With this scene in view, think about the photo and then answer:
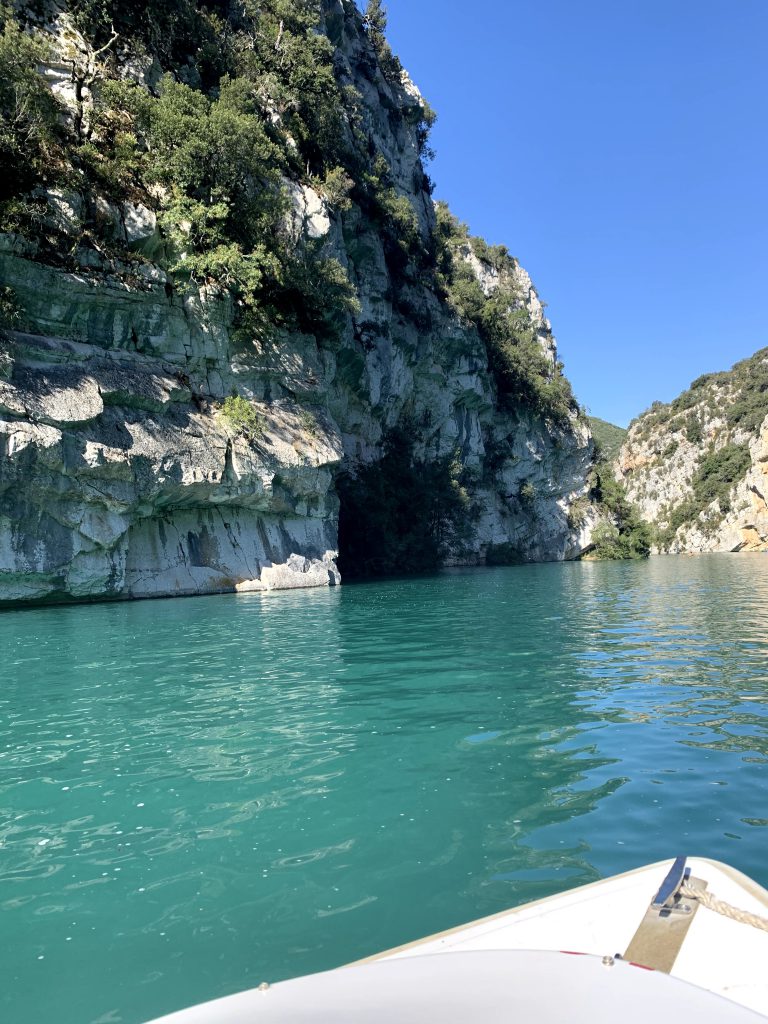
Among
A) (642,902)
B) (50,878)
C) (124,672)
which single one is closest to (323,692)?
(124,672)

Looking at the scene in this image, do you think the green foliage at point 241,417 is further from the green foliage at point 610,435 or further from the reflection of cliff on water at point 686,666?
the green foliage at point 610,435

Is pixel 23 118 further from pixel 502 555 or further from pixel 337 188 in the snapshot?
pixel 502 555

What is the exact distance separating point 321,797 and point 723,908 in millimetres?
3310

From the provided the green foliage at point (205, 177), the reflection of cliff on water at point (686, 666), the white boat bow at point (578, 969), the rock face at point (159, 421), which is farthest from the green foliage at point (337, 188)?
the white boat bow at point (578, 969)

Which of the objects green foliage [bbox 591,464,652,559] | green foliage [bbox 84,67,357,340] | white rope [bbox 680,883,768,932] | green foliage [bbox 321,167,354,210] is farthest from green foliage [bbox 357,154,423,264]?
white rope [bbox 680,883,768,932]

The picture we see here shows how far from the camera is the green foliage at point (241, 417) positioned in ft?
88.3

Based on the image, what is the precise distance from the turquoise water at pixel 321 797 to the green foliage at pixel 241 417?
16.1 meters

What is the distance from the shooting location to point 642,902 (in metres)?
3.11

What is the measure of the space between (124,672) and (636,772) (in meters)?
8.37

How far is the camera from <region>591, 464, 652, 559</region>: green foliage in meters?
65.6

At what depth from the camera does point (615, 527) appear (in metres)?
67.8

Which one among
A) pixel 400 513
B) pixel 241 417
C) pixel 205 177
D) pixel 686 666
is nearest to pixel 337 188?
pixel 205 177

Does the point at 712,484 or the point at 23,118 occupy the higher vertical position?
the point at 23,118

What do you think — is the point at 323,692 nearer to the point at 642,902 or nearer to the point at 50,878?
the point at 50,878
